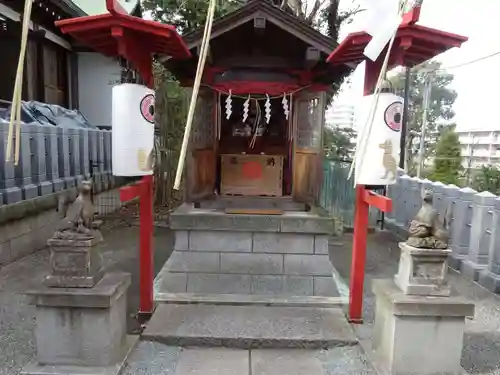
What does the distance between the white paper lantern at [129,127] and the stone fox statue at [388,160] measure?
2.60m

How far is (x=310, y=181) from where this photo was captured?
6.32 metres

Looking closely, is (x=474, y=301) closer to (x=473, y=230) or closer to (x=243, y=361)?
(x=473, y=230)

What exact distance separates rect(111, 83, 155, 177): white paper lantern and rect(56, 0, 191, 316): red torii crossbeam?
0.27 metres

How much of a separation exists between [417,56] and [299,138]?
2401 mm

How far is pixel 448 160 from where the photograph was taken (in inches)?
800

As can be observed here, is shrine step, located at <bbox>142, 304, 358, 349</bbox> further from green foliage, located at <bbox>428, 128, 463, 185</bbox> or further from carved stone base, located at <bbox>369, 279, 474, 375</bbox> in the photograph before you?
green foliage, located at <bbox>428, 128, 463, 185</bbox>

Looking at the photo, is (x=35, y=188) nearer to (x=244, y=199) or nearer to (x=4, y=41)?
(x=244, y=199)

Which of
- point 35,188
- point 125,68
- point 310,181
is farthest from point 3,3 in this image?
point 310,181

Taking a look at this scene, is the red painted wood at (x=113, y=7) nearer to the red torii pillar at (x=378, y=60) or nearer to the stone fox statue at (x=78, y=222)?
the stone fox statue at (x=78, y=222)

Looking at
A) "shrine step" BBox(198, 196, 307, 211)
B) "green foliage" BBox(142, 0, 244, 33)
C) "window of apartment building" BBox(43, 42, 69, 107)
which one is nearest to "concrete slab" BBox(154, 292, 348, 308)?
"shrine step" BBox(198, 196, 307, 211)

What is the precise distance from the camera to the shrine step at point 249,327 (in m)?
4.45

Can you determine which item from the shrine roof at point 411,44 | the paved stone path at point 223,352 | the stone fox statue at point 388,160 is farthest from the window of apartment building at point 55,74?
the stone fox statue at point 388,160

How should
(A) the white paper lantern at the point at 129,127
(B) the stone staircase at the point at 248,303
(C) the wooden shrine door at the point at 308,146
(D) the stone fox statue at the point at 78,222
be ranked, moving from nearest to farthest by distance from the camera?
(D) the stone fox statue at the point at 78,222
(B) the stone staircase at the point at 248,303
(A) the white paper lantern at the point at 129,127
(C) the wooden shrine door at the point at 308,146

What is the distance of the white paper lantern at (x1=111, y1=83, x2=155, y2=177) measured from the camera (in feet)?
14.0
